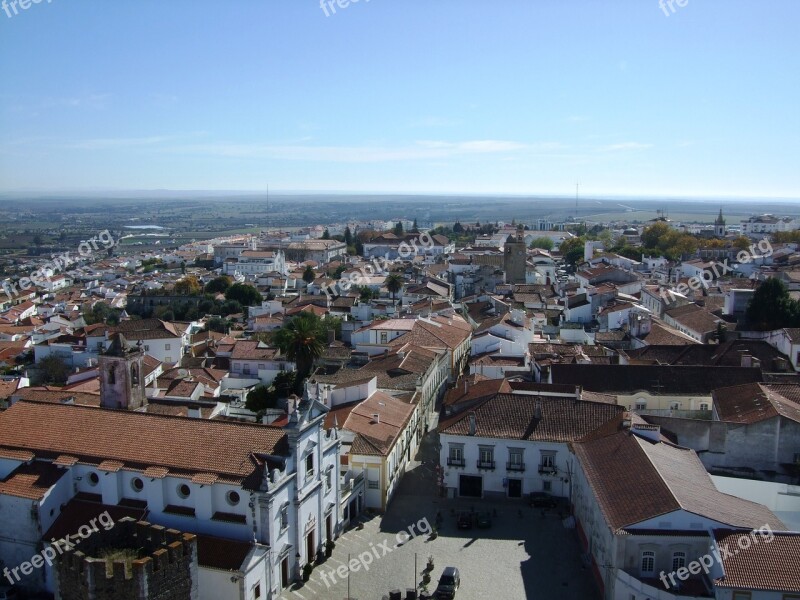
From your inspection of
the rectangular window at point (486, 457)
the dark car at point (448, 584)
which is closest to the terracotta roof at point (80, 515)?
the dark car at point (448, 584)

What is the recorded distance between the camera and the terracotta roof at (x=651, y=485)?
21484 millimetres

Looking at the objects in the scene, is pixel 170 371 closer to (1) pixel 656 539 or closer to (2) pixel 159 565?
(2) pixel 159 565

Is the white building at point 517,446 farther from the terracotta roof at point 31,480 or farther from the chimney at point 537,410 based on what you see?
the terracotta roof at point 31,480

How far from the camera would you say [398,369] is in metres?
39.2

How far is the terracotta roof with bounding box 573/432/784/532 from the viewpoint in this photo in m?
21.5

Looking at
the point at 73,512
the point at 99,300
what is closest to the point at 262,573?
the point at 73,512

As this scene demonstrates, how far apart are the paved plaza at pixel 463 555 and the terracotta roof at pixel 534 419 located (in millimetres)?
2956

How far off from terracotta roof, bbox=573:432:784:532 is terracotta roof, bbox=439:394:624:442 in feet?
6.22

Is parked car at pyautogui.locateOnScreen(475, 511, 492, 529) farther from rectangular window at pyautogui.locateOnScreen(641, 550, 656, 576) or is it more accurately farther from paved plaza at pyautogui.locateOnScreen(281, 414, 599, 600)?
rectangular window at pyautogui.locateOnScreen(641, 550, 656, 576)

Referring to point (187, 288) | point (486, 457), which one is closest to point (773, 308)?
point (486, 457)

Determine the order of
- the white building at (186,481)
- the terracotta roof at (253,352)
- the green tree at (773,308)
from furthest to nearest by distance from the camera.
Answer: the green tree at (773,308) → the terracotta roof at (253,352) → the white building at (186,481)

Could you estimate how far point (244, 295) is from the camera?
84.9 metres

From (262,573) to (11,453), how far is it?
32.5ft

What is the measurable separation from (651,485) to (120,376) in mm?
20349
